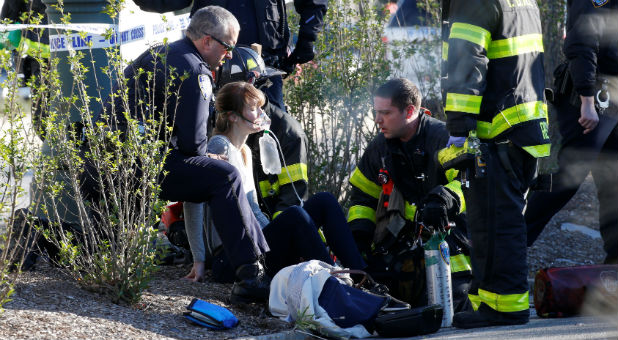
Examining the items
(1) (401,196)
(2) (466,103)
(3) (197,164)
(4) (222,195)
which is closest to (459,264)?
(1) (401,196)

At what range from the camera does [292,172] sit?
5816 mm

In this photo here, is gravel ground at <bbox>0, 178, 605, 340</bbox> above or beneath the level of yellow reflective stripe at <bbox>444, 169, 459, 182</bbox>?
beneath

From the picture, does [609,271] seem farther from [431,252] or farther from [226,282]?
[226,282]

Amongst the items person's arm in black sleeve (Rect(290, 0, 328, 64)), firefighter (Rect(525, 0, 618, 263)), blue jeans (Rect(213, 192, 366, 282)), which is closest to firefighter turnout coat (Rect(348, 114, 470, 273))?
blue jeans (Rect(213, 192, 366, 282))

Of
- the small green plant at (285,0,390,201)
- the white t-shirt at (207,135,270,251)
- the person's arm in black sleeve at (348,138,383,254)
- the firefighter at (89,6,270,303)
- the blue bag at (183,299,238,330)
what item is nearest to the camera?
the blue bag at (183,299,238,330)

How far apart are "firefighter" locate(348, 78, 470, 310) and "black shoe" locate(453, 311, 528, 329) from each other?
1.75 feet

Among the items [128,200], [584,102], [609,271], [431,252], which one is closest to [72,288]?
[128,200]

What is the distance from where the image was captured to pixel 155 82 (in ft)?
15.9

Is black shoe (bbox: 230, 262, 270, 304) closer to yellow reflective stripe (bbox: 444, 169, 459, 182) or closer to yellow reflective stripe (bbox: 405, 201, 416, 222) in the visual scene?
yellow reflective stripe (bbox: 405, 201, 416, 222)

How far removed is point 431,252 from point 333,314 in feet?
2.02

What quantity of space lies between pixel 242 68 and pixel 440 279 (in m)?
1.99

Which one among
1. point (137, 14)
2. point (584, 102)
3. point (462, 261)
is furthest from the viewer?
point (137, 14)

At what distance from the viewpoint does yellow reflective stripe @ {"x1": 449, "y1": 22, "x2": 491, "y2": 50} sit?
431 cm

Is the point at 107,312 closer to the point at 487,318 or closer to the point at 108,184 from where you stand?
the point at 108,184
